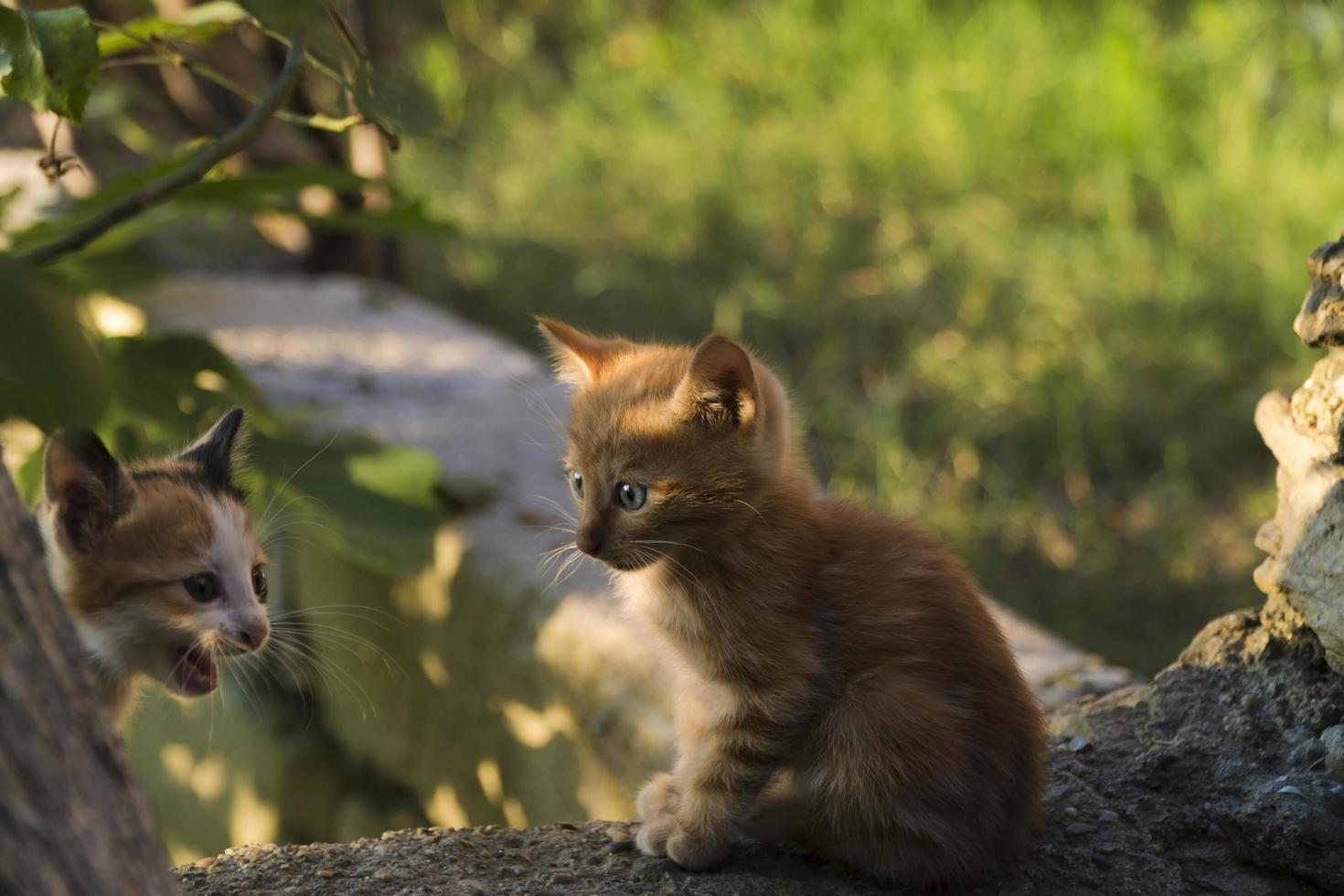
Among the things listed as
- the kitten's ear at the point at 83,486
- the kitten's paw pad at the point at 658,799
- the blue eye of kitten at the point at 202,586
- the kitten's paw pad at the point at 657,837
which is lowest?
the kitten's paw pad at the point at 657,837

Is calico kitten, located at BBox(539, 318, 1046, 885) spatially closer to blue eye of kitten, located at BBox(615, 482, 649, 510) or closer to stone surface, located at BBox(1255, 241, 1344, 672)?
blue eye of kitten, located at BBox(615, 482, 649, 510)

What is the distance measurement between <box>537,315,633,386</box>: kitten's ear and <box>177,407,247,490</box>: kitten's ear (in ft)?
1.28

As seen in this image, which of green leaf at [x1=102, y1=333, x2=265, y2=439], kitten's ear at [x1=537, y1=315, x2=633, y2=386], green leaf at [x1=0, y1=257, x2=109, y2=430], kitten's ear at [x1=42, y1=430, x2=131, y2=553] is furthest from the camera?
green leaf at [x1=102, y1=333, x2=265, y2=439]

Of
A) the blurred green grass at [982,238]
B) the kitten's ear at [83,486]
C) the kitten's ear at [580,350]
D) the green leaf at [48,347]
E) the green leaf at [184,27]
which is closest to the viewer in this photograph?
the green leaf at [48,347]

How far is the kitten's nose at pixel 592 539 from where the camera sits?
160 centimetres

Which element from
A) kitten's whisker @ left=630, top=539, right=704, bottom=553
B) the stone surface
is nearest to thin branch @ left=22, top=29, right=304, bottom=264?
kitten's whisker @ left=630, top=539, right=704, bottom=553

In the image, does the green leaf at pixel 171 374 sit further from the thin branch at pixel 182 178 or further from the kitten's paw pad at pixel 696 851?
the kitten's paw pad at pixel 696 851

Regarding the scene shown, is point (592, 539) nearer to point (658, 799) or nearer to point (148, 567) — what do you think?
point (658, 799)

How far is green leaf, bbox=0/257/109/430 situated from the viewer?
90cm

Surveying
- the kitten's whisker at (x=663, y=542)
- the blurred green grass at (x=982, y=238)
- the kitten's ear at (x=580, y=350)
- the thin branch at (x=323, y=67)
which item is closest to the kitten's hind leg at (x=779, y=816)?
the kitten's whisker at (x=663, y=542)

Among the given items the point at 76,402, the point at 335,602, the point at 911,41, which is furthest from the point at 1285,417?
the point at 911,41

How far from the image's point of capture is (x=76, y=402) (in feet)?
2.99

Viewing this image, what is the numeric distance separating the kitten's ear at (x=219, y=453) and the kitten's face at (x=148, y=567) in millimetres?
37

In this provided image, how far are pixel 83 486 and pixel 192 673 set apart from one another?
25 cm
